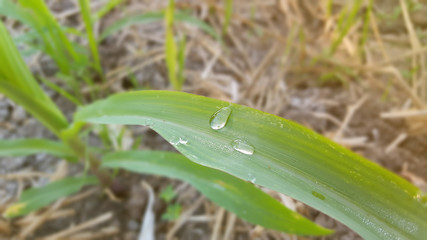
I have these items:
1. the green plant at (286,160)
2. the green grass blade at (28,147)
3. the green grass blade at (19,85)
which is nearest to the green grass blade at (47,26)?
the green grass blade at (19,85)

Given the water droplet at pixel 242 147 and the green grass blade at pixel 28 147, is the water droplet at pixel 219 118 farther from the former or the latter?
the green grass blade at pixel 28 147

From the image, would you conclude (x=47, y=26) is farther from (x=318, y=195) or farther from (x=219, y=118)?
(x=318, y=195)

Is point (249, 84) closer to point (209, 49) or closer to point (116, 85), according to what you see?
point (209, 49)

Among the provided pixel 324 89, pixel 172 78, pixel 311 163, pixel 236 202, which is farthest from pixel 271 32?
pixel 311 163

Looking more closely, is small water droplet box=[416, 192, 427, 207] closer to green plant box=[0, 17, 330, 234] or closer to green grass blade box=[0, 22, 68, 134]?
green plant box=[0, 17, 330, 234]

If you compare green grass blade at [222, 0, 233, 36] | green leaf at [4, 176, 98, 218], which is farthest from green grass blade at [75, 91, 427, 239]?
green grass blade at [222, 0, 233, 36]

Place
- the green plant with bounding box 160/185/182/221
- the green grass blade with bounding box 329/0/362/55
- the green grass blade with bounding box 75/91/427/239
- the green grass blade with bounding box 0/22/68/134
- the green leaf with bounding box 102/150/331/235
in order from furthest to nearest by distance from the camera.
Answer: the green grass blade with bounding box 329/0/362/55 → the green plant with bounding box 160/185/182/221 → the green grass blade with bounding box 0/22/68/134 → the green leaf with bounding box 102/150/331/235 → the green grass blade with bounding box 75/91/427/239
